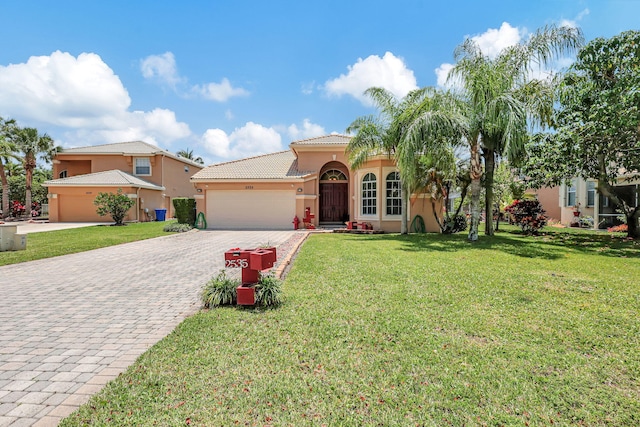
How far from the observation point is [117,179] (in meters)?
26.3

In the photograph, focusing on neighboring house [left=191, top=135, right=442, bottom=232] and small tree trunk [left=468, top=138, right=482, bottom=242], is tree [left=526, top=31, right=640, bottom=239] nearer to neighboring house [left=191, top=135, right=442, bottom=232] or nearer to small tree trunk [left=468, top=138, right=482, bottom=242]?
small tree trunk [left=468, top=138, right=482, bottom=242]

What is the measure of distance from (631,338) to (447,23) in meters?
14.5

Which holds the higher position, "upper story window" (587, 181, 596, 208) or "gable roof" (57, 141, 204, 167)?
"gable roof" (57, 141, 204, 167)

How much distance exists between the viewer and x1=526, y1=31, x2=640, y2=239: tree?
10953mm

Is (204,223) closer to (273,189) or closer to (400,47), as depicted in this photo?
(273,189)

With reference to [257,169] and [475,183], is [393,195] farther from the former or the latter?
[257,169]

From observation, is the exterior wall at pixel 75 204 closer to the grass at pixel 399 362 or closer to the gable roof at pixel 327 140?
the gable roof at pixel 327 140

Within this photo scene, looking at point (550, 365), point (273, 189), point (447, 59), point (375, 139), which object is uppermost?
point (447, 59)

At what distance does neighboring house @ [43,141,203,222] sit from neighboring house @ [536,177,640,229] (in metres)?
31.2

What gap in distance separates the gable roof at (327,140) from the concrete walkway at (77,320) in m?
13.1

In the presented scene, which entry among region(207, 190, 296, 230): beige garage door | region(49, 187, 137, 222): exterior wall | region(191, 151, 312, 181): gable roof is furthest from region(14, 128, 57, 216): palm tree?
region(207, 190, 296, 230): beige garage door

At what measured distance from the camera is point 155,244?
13.5 metres

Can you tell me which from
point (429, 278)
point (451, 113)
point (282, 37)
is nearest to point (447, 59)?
point (451, 113)

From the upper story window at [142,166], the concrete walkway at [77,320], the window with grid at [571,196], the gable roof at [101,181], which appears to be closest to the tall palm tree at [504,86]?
the concrete walkway at [77,320]
